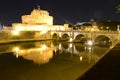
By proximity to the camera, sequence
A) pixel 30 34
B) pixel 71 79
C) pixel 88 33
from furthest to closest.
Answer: pixel 30 34
pixel 88 33
pixel 71 79

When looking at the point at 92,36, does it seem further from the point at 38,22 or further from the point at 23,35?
the point at 38,22

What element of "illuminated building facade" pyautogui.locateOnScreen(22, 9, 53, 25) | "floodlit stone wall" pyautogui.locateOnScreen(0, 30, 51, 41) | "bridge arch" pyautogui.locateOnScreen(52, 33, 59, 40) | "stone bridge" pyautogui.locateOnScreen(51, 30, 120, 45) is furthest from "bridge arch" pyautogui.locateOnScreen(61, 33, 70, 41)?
"illuminated building facade" pyautogui.locateOnScreen(22, 9, 53, 25)

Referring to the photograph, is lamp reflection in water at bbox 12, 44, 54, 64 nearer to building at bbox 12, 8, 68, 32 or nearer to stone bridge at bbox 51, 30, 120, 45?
stone bridge at bbox 51, 30, 120, 45

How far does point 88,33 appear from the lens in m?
64.9

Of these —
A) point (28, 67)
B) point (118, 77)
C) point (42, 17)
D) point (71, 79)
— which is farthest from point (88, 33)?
point (118, 77)

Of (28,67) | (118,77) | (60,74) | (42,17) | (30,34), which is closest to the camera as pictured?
(118,77)

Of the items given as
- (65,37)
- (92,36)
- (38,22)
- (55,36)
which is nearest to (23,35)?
(55,36)

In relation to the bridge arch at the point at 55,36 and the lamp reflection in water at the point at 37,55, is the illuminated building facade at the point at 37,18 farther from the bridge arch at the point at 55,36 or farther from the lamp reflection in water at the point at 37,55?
the lamp reflection in water at the point at 37,55

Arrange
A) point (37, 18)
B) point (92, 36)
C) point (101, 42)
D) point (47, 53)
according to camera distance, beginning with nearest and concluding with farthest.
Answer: point (47, 53), point (92, 36), point (101, 42), point (37, 18)

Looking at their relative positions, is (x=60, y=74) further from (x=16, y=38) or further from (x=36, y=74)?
(x=16, y=38)

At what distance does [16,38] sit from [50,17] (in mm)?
32915

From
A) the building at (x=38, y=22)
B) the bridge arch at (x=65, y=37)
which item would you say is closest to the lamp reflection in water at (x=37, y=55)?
the bridge arch at (x=65, y=37)

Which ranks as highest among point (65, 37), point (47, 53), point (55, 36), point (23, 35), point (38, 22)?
point (38, 22)

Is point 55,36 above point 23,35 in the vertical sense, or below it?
below
